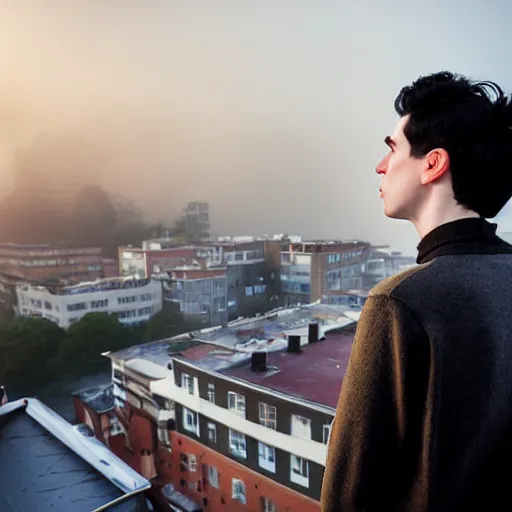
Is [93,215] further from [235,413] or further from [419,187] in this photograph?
[419,187]

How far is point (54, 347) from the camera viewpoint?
1.35m

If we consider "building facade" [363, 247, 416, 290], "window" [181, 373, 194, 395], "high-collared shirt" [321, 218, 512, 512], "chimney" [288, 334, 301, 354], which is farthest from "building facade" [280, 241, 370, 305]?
"high-collared shirt" [321, 218, 512, 512]

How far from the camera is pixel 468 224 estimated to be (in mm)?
613

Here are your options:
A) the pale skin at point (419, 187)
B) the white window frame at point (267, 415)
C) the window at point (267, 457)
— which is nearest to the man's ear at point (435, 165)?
the pale skin at point (419, 187)

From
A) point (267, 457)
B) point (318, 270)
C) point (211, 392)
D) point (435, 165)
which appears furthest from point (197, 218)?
point (435, 165)

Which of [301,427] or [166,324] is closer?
[301,427]

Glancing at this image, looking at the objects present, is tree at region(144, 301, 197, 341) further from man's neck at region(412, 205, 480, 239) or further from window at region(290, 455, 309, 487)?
man's neck at region(412, 205, 480, 239)

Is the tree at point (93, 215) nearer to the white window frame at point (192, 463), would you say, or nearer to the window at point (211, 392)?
the window at point (211, 392)

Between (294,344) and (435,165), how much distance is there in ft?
2.92

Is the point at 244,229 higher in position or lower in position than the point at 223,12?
lower

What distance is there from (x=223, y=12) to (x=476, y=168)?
1.13 metres

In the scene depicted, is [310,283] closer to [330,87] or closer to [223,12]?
[330,87]

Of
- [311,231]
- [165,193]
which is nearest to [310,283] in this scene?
[311,231]

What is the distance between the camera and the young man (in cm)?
53
